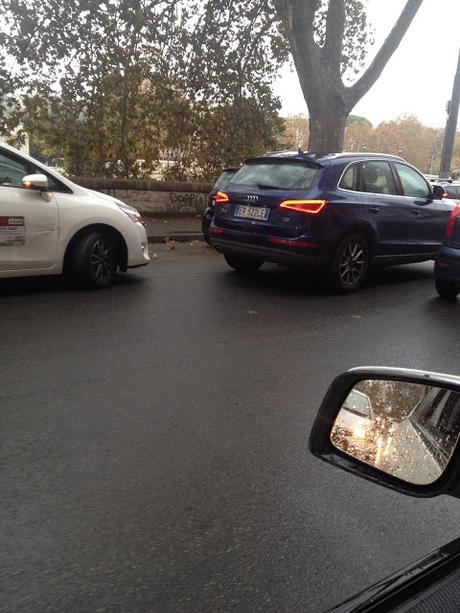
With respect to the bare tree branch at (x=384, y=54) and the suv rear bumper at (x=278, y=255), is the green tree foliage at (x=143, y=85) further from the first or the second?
the suv rear bumper at (x=278, y=255)

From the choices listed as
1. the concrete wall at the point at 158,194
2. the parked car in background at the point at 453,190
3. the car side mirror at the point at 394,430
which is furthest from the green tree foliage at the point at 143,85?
the car side mirror at the point at 394,430

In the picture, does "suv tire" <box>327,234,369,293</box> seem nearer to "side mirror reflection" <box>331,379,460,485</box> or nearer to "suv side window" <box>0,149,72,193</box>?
"suv side window" <box>0,149,72,193</box>

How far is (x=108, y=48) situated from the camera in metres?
13.3

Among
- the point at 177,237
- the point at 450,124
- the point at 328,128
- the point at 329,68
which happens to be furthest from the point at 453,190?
the point at 177,237

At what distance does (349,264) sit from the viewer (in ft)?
24.8

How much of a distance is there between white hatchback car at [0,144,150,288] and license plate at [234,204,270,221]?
1267 millimetres

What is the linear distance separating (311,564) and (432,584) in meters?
1.19

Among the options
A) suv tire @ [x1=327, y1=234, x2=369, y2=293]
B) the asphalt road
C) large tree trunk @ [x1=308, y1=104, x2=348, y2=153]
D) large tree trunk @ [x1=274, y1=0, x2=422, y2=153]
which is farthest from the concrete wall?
the asphalt road

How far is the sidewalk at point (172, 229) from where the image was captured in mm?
11438

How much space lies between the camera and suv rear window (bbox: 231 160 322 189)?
7.20 meters

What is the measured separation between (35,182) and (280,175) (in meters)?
2.95

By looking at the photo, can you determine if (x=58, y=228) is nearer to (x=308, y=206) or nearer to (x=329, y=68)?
(x=308, y=206)

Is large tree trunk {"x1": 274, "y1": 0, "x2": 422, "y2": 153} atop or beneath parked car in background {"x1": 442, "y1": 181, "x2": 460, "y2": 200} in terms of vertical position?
atop

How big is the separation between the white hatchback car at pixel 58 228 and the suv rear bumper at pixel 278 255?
1.25 metres
